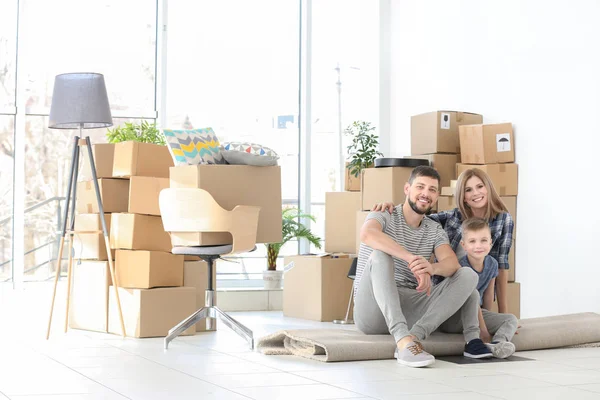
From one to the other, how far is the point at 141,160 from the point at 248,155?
0.70 m

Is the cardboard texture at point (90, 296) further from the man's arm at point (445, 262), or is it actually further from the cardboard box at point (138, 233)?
the man's arm at point (445, 262)

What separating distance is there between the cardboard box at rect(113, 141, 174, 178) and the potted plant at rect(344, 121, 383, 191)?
6.03ft

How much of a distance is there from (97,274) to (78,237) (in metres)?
0.31

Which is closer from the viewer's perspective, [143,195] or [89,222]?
[143,195]

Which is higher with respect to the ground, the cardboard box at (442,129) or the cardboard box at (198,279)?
the cardboard box at (442,129)

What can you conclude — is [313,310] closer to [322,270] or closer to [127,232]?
[322,270]

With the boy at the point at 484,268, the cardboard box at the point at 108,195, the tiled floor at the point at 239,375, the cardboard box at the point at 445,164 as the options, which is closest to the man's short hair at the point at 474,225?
the boy at the point at 484,268

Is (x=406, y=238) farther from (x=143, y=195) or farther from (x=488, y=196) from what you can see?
(x=143, y=195)

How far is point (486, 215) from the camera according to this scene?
13.4 feet

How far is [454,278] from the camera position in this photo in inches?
146

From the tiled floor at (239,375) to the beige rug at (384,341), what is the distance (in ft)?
0.23

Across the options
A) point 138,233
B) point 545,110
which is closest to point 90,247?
point 138,233

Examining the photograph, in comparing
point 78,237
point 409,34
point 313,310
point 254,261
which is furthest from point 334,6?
point 78,237

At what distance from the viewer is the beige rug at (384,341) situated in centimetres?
367
